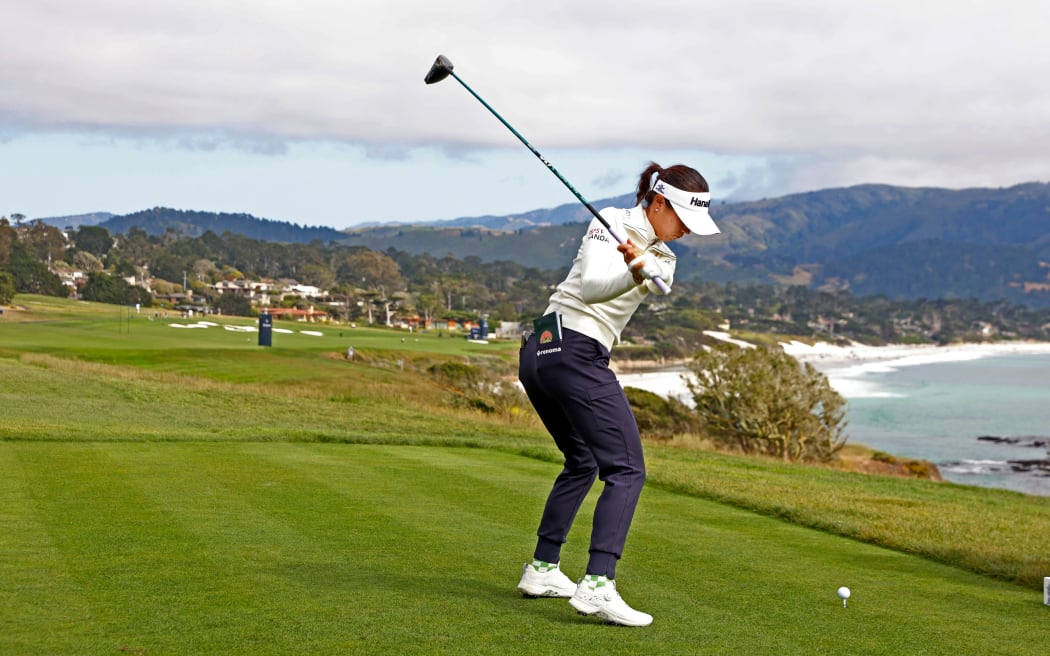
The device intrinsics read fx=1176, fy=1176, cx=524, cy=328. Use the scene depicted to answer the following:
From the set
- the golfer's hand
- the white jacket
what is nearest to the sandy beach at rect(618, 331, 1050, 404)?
the white jacket

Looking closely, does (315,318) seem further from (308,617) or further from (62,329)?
(308,617)

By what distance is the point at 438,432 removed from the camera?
22172 mm

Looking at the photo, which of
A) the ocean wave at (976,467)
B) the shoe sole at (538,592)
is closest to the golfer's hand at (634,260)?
the shoe sole at (538,592)

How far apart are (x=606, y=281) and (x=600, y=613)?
1561 millimetres

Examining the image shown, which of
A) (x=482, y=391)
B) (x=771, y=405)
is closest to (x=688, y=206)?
(x=771, y=405)

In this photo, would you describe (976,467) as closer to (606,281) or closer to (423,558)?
(423,558)

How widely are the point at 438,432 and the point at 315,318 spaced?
112 m

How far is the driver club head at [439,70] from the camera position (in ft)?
23.4

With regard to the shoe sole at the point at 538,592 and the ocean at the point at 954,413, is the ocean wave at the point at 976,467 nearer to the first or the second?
the ocean at the point at 954,413

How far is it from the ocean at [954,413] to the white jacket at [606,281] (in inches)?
1067

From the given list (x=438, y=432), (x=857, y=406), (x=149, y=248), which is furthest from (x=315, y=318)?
(x=438, y=432)

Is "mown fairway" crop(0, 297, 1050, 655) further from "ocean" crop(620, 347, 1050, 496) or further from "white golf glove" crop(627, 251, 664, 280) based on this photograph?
"ocean" crop(620, 347, 1050, 496)

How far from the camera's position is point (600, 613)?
218 inches

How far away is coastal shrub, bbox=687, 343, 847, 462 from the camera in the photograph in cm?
3441
